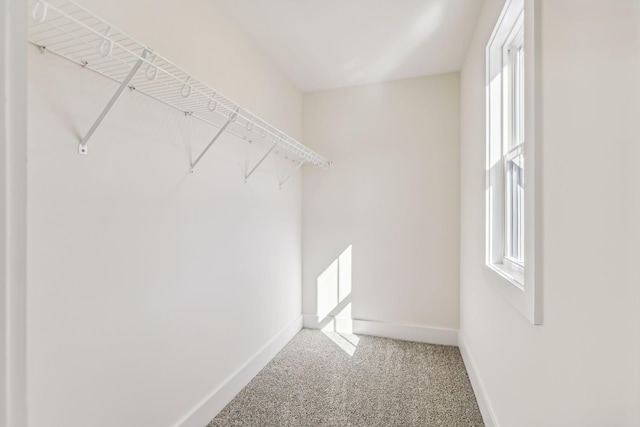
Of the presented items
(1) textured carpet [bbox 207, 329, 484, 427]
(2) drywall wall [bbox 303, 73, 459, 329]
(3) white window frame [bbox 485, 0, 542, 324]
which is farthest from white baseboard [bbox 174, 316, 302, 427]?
(3) white window frame [bbox 485, 0, 542, 324]

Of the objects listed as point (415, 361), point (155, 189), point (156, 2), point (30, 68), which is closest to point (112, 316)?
point (155, 189)

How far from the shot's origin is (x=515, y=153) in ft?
5.00

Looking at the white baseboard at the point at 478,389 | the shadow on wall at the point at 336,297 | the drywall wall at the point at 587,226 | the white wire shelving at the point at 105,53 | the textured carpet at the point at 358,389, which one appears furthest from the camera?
the shadow on wall at the point at 336,297

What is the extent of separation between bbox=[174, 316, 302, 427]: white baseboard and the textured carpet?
0.04 meters

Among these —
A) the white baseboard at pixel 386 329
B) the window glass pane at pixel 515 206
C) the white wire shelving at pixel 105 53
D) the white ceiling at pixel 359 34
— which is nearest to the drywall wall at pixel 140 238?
the white wire shelving at pixel 105 53

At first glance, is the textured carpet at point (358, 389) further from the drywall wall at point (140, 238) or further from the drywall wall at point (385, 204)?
the drywall wall at point (385, 204)

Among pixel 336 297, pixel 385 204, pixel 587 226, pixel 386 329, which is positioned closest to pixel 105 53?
pixel 587 226

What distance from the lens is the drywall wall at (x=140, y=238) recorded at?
1009mm

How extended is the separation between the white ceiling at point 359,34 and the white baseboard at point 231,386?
222cm

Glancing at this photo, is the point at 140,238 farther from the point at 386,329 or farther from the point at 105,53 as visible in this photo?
the point at 386,329

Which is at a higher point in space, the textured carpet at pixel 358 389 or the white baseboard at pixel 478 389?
the white baseboard at pixel 478 389

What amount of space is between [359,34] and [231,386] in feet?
7.98

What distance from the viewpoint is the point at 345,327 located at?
3037 mm

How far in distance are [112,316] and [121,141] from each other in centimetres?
68
